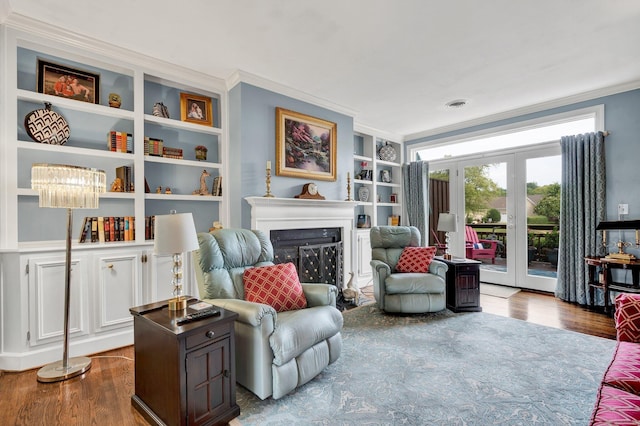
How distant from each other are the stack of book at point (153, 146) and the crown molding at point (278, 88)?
1010 millimetres

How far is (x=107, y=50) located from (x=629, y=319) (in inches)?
172

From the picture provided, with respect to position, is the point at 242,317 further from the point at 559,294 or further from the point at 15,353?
the point at 559,294

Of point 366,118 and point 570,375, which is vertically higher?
point 366,118

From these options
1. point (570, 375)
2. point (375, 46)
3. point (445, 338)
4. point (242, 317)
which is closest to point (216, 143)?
point (375, 46)

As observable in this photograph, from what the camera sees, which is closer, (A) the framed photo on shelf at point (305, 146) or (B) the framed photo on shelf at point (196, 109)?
(B) the framed photo on shelf at point (196, 109)

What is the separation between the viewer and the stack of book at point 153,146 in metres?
3.10

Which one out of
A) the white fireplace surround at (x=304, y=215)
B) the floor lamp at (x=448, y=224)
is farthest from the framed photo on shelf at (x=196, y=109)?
the floor lamp at (x=448, y=224)

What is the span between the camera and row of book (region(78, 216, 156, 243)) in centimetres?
279

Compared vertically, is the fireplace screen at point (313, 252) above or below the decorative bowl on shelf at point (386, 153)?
below

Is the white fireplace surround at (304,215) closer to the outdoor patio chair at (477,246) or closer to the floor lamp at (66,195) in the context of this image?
the floor lamp at (66,195)

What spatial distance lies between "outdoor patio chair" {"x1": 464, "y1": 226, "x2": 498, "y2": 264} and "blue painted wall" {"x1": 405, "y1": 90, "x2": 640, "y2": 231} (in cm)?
158

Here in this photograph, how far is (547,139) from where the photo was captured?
448 cm

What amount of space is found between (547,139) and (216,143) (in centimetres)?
451

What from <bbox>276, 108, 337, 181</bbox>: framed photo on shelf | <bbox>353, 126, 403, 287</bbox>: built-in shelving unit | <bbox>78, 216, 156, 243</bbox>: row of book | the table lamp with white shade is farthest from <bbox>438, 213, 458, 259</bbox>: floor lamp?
<bbox>78, 216, 156, 243</bbox>: row of book
